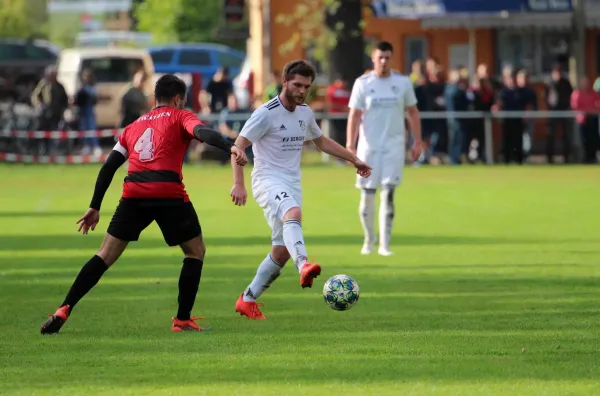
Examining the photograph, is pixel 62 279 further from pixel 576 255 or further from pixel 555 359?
pixel 555 359

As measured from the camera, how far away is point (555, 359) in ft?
29.7

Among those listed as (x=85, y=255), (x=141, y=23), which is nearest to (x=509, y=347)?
(x=85, y=255)

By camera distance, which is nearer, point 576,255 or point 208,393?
point 208,393

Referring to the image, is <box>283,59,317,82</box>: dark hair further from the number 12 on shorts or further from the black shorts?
the black shorts

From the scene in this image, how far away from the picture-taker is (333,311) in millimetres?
11594

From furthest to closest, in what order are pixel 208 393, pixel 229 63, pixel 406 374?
pixel 229 63, pixel 406 374, pixel 208 393

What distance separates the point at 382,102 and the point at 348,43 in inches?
905

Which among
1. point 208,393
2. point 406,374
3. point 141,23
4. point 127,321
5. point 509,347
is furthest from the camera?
point 141,23

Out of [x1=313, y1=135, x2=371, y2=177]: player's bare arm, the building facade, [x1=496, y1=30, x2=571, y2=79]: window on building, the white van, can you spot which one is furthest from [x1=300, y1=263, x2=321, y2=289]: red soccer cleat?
[x1=496, y1=30, x2=571, y2=79]: window on building

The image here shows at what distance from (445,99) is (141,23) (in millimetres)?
57705

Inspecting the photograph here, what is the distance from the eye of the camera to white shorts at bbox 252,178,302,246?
11.2 m

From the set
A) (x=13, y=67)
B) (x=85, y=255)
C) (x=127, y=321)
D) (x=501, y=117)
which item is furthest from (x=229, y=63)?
(x=127, y=321)

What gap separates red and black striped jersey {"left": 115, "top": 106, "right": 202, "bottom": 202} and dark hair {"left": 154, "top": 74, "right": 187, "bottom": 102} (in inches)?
2.9

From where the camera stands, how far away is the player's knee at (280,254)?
37.3 ft
